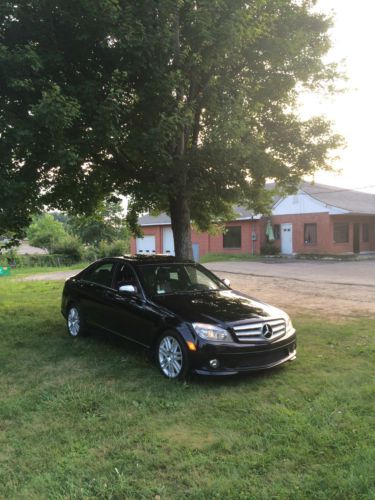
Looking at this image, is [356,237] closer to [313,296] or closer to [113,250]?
[113,250]

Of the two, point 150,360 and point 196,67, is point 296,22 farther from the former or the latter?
point 150,360

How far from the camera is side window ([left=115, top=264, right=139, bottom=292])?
6.56 m

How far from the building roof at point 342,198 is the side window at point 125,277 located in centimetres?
2615

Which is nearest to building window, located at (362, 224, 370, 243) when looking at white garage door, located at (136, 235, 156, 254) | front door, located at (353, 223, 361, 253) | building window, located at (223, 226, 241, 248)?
front door, located at (353, 223, 361, 253)

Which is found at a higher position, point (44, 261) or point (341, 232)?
point (341, 232)

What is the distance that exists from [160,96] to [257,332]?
4216 millimetres

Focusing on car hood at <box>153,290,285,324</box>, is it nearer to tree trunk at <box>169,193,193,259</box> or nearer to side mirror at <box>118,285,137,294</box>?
side mirror at <box>118,285,137,294</box>

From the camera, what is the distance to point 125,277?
673cm

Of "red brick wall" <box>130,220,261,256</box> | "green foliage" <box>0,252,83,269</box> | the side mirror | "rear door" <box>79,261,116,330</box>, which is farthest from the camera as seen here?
"green foliage" <box>0,252,83,269</box>

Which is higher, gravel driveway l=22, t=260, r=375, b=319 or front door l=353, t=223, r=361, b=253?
front door l=353, t=223, r=361, b=253

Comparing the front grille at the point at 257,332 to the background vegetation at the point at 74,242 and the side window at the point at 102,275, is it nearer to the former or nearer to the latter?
the side window at the point at 102,275

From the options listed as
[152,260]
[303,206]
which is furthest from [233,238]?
[152,260]

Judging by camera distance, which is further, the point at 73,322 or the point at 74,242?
the point at 74,242

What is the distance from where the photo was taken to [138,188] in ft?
29.1
